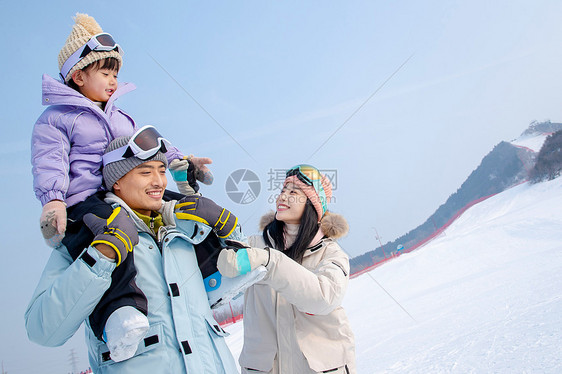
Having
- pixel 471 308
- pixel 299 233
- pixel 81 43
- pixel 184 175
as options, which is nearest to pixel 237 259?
pixel 184 175

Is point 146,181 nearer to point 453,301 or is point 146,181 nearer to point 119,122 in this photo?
point 119,122

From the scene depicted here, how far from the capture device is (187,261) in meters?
1.58

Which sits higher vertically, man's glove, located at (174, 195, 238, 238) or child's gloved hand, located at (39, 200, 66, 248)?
child's gloved hand, located at (39, 200, 66, 248)

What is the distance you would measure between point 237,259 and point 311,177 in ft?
4.91

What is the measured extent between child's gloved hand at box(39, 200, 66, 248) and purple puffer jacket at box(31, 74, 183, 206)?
130 millimetres

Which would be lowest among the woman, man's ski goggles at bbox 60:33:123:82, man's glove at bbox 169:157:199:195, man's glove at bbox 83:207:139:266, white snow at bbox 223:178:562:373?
white snow at bbox 223:178:562:373

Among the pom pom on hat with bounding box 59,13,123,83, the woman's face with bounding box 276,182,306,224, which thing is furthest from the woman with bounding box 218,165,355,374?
the pom pom on hat with bounding box 59,13,123,83

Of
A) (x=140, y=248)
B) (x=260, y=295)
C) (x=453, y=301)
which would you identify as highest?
(x=140, y=248)

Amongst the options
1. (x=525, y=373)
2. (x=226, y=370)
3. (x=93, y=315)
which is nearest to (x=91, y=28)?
(x=93, y=315)

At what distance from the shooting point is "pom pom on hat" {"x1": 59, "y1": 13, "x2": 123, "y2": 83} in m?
1.99

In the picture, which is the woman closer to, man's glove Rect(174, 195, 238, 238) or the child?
man's glove Rect(174, 195, 238, 238)

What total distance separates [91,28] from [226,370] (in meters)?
1.97

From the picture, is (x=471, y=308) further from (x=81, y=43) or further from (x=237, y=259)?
(x=81, y=43)

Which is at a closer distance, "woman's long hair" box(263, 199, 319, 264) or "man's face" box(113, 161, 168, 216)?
"man's face" box(113, 161, 168, 216)
